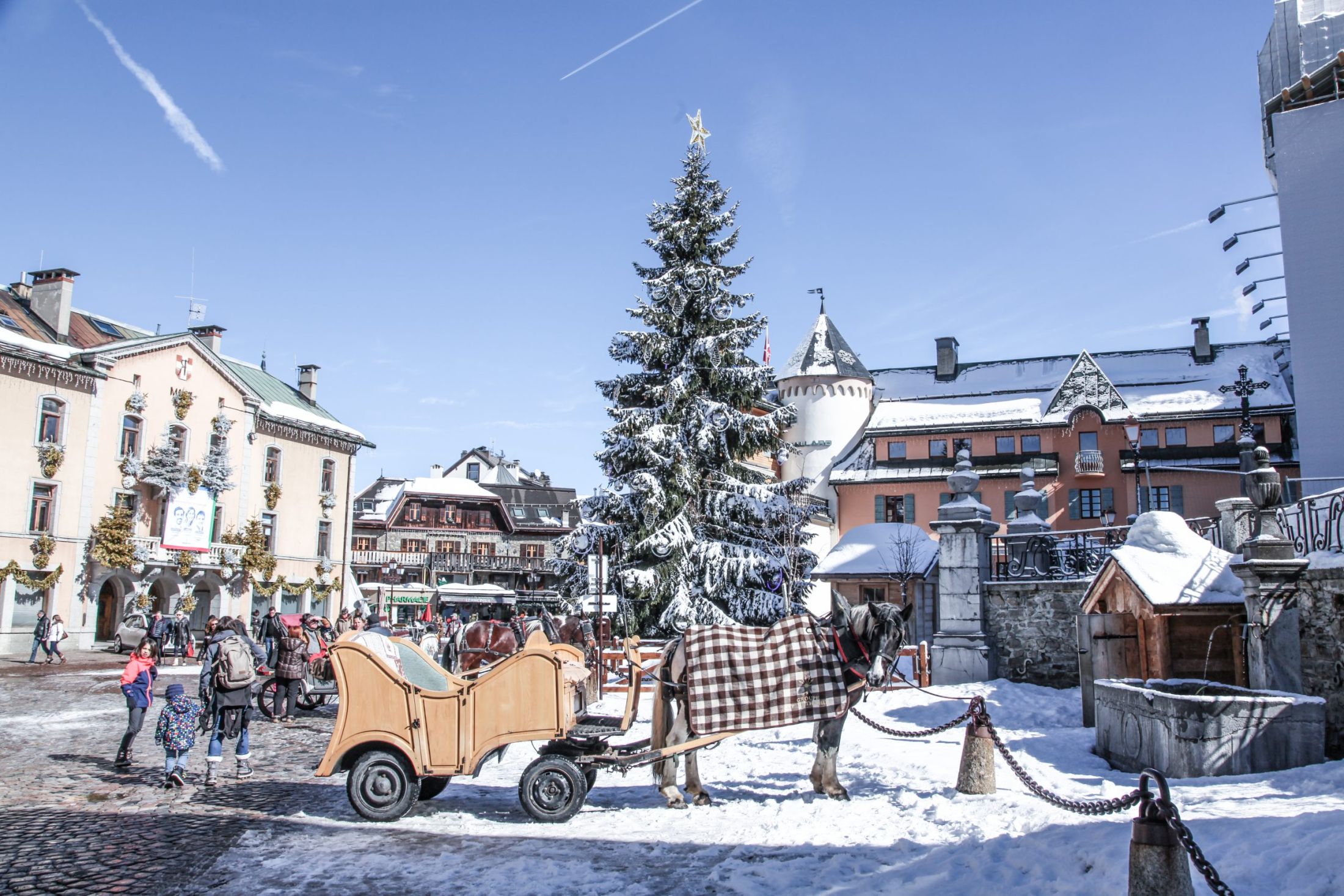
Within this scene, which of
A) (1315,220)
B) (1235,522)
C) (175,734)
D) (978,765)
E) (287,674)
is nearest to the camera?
(978,765)

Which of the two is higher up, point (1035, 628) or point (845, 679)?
point (1035, 628)

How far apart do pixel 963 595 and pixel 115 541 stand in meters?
30.5

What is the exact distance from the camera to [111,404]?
36500mm

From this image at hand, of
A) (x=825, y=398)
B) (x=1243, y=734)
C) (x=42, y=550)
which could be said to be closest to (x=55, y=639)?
(x=42, y=550)

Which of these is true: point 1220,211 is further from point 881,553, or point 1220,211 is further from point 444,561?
point 444,561

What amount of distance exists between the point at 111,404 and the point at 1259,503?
3723 cm

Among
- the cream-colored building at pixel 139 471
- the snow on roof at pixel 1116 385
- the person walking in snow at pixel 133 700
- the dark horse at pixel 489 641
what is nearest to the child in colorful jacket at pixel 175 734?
the person walking in snow at pixel 133 700

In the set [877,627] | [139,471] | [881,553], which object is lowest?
[877,627]

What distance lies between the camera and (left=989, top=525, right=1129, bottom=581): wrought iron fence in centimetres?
1783

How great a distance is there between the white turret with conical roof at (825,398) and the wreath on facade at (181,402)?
93.9 ft

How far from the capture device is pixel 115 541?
35531mm

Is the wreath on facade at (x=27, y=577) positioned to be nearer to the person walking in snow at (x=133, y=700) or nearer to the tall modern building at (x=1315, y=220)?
the person walking in snow at (x=133, y=700)

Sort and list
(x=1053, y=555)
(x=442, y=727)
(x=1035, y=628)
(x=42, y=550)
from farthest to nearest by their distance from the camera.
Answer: (x=42, y=550) < (x=1053, y=555) < (x=1035, y=628) < (x=442, y=727)

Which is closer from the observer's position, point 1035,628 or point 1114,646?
point 1114,646
